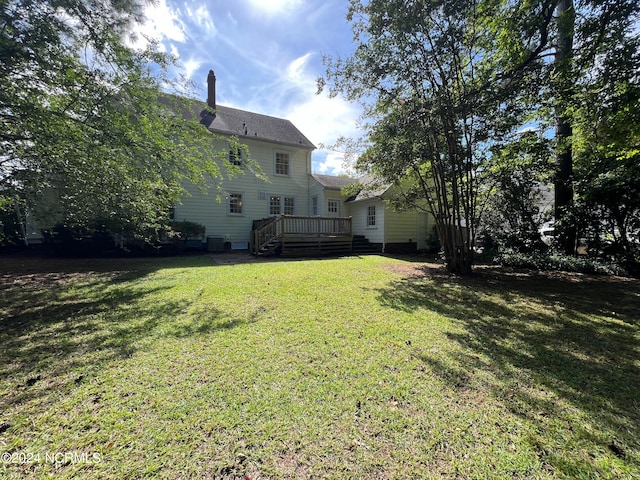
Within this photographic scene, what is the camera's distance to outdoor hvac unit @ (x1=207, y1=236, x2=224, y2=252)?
1332 centimetres

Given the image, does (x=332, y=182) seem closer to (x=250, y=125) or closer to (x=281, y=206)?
(x=281, y=206)

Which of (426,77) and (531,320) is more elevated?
(426,77)

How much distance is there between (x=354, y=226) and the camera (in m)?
15.4

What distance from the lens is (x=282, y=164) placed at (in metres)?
15.8

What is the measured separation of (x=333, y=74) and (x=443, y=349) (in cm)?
704

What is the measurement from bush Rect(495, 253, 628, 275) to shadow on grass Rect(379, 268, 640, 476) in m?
1.72

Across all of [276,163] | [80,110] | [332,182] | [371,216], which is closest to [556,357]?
[80,110]

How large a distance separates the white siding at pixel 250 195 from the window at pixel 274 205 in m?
0.21

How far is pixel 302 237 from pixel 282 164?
5.83m

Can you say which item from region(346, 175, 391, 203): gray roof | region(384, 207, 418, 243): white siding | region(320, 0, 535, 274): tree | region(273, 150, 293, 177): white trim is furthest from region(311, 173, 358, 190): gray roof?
region(320, 0, 535, 274): tree

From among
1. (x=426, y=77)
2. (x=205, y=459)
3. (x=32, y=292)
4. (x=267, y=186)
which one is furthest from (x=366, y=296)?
(x=267, y=186)

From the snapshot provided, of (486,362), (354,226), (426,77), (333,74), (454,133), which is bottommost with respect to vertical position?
(486,362)

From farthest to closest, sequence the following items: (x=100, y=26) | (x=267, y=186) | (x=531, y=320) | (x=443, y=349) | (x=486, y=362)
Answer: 1. (x=267, y=186)
2. (x=100, y=26)
3. (x=531, y=320)
4. (x=443, y=349)
5. (x=486, y=362)

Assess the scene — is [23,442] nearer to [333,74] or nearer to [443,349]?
[443,349]
